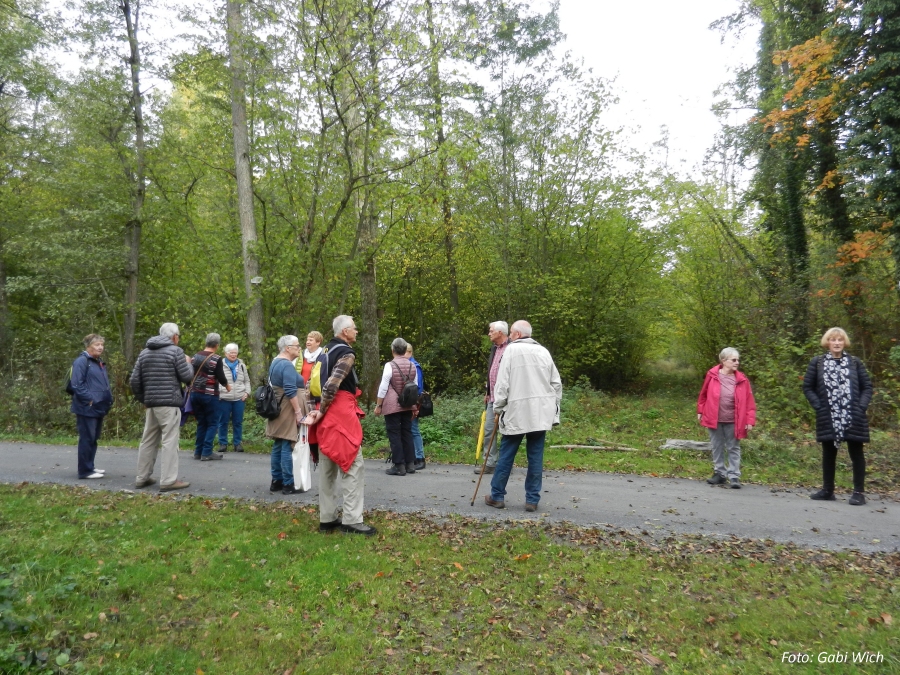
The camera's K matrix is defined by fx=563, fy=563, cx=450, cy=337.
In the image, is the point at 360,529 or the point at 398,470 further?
the point at 398,470

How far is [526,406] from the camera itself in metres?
6.19

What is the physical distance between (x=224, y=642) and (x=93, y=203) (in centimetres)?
1812

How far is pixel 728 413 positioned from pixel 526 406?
11.1 feet

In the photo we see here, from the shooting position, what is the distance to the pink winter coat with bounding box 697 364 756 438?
25.0 ft

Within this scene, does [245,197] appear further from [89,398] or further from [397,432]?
[397,432]

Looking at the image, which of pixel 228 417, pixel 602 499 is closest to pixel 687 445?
pixel 602 499

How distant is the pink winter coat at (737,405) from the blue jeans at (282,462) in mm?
5514

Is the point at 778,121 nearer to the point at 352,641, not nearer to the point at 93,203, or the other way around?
the point at 352,641

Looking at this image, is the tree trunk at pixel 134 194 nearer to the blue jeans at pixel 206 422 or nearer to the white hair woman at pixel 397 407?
the blue jeans at pixel 206 422

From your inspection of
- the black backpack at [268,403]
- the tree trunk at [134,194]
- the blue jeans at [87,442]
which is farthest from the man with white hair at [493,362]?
the tree trunk at [134,194]

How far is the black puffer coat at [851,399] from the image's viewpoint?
666cm

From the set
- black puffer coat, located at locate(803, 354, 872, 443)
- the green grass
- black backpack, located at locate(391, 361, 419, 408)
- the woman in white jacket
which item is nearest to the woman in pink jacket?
black puffer coat, located at locate(803, 354, 872, 443)

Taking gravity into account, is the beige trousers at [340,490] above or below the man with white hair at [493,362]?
below

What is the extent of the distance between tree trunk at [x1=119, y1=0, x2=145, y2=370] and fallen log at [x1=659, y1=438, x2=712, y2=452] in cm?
1404
